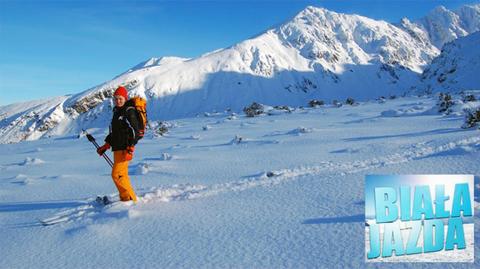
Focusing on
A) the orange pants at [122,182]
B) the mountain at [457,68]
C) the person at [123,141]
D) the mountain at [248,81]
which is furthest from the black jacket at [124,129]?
the mountain at [248,81]

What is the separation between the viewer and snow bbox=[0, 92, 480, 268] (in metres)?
3.55

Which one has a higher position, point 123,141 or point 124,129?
point 124,129

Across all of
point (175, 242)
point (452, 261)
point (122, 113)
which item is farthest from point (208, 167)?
point (452, 261)

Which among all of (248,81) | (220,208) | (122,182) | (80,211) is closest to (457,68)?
(248,81)

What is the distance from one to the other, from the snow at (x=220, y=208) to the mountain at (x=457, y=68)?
72.5 metres

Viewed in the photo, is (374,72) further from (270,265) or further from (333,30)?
(270,265)

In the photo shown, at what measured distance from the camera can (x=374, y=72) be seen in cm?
16862

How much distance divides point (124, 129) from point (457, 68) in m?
94.3

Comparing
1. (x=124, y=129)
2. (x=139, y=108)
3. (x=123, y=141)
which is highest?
(x=139, y=108)

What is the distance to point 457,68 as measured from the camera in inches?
3337

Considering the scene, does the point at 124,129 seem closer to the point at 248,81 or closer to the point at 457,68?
the point at 457,68

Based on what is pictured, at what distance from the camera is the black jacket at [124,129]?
5.45 meters

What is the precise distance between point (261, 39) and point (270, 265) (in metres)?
170

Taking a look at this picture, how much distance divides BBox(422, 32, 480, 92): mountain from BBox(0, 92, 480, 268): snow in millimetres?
72545
